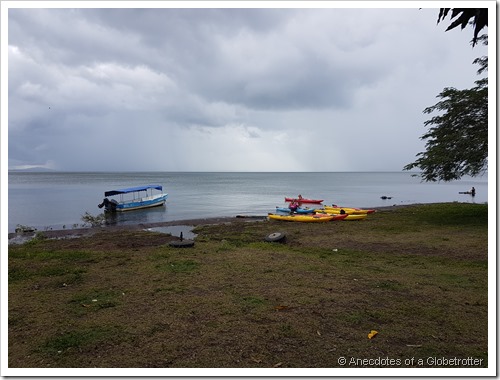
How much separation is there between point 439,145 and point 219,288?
624 inches

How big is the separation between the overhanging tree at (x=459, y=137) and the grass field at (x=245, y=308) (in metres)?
7.18

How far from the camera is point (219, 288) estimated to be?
7.24 meters

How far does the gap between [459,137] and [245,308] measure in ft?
53.5

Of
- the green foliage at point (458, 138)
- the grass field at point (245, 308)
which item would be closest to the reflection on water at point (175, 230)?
the grass field at point (245, 308)

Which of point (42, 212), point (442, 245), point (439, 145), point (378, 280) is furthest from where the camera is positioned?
point (42, 212)

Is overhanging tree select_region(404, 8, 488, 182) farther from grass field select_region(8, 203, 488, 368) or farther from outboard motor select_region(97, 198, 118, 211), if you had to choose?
outboard motor select_region(97, 198, 118, 211)

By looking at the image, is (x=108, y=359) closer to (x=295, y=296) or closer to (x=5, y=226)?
(x=5, y=226)

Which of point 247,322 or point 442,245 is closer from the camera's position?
point 247,322

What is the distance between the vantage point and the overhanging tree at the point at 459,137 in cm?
1642

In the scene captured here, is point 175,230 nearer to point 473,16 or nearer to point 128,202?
point 128,202

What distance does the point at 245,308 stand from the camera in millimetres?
6020

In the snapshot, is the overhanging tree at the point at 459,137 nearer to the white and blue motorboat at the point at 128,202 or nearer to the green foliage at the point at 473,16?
the green foliage at the point at 473,16

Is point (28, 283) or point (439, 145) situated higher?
point (439, 145)

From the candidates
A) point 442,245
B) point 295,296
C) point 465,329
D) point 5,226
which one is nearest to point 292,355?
point 295,296
